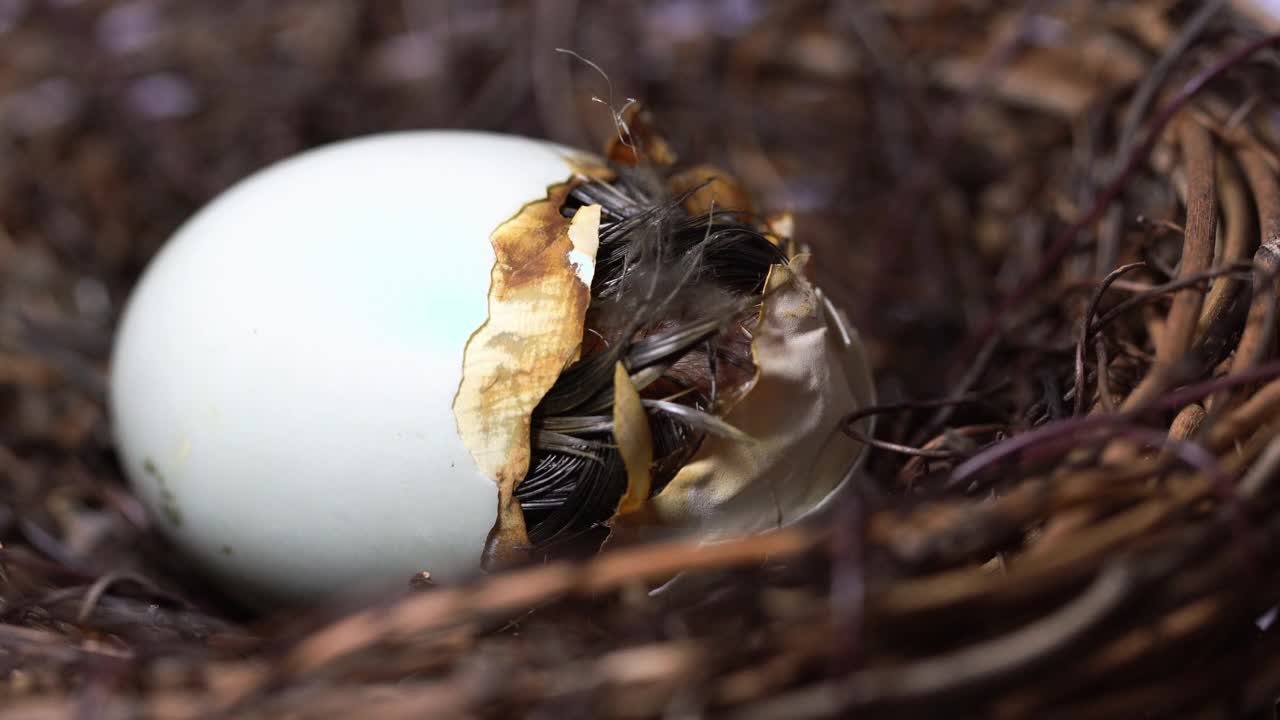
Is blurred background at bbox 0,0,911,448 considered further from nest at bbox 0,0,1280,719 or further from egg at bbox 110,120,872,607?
egg at bbox 110,120,872,607

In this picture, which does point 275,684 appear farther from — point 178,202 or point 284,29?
point 284,29

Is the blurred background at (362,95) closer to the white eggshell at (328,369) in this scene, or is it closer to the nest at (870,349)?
the nest at (870,349)

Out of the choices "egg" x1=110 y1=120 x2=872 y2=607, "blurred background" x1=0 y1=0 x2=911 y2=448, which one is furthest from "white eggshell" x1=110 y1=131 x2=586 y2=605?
"blurred background" x1=0 y1=0 x2=911 y2=448

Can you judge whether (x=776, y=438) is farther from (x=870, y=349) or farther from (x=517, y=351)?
(x=870, y=349)

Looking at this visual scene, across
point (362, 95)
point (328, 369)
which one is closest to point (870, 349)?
point (328, 369)

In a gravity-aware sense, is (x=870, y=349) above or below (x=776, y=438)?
below

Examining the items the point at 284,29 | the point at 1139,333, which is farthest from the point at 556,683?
the point at 284,29

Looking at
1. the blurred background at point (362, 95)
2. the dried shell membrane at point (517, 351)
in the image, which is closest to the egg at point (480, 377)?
the dried shell membrane at point (517, 351)
